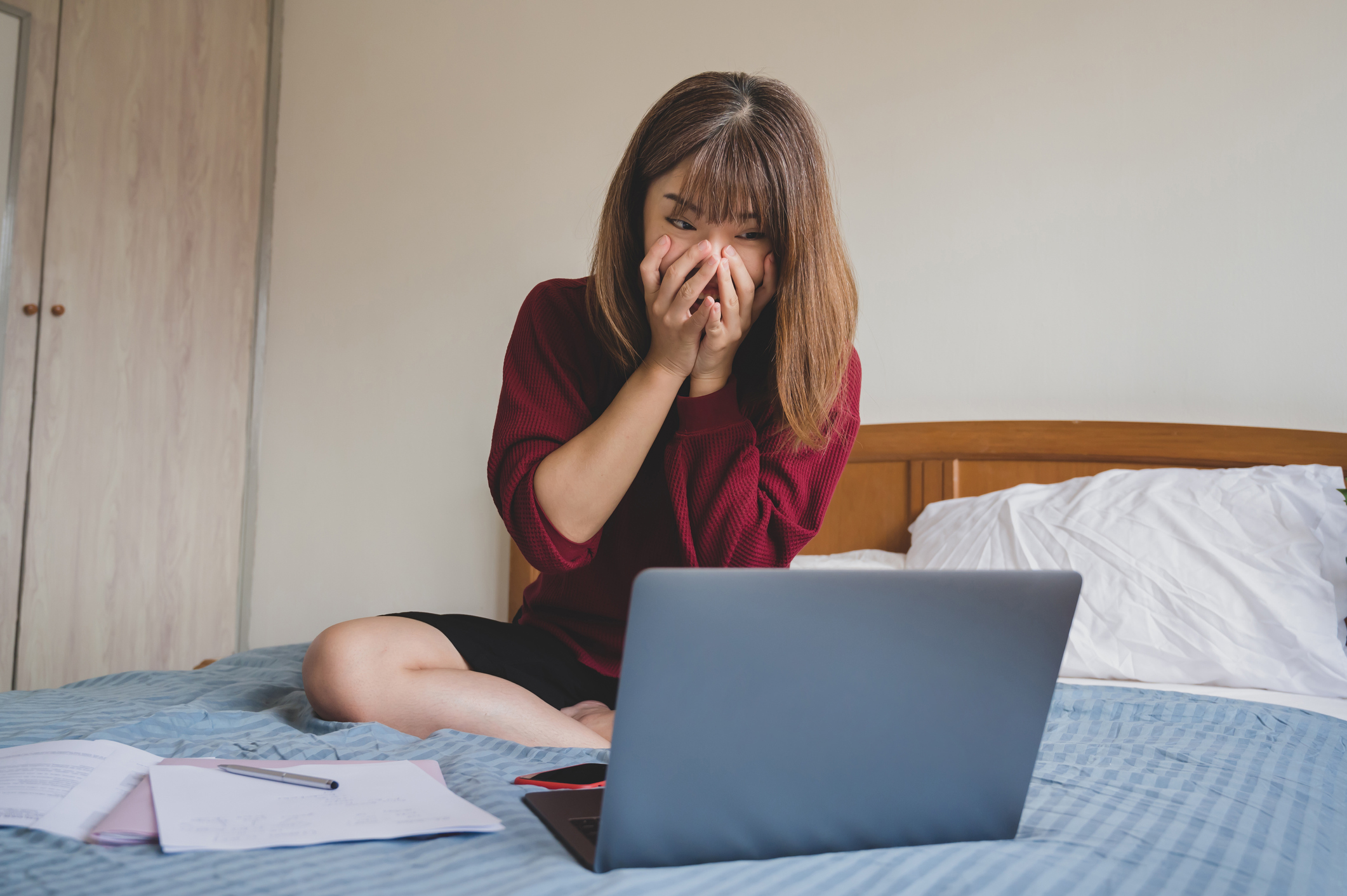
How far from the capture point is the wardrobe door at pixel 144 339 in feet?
7.53

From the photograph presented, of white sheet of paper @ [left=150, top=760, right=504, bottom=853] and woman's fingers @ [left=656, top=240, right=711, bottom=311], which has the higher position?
woman's fingers @ [left=656, top=240, right=711, bottom=311]

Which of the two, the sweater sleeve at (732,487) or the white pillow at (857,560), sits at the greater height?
the sweater sleeve at (732,487)

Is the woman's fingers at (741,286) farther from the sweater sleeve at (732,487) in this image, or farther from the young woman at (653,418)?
the sweater sleeve at (732,487)

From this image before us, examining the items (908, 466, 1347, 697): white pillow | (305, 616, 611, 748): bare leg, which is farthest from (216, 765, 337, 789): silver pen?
(908, 466, 1347, 697): white pillow

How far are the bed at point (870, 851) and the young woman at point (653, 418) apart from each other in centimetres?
13

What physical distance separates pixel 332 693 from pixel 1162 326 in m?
1.51

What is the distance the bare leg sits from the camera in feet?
2.70

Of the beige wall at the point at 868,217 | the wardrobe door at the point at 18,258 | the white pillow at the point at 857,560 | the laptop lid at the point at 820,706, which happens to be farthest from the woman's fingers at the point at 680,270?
the wardrobe door at the point at 18,258

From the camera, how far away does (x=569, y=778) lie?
62 cm

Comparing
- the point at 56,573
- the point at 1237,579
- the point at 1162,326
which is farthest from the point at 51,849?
the point at 56,573

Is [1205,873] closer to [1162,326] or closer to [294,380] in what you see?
[1162,326]

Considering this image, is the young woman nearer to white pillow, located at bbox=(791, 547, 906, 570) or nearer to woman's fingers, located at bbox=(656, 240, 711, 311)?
woman's fingers, located at bbox=(656, 240, 711, 311)

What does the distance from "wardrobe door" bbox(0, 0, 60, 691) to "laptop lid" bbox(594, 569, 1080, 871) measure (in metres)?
2.38

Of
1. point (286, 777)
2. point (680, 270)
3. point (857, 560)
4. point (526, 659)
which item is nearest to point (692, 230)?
point (680, 270)
